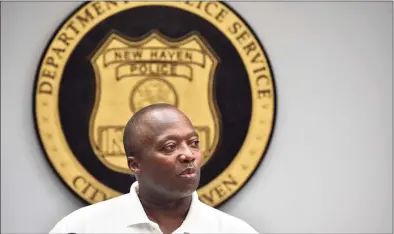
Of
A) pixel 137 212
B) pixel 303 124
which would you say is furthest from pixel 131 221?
pixel 303 124

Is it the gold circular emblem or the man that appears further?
the gold circular emblem

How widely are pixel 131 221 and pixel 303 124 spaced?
3.62 feet

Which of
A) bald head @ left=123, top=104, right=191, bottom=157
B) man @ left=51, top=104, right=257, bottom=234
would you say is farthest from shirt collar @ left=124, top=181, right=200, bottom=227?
bald head @ left=123, top=104, right=191, bottom=157

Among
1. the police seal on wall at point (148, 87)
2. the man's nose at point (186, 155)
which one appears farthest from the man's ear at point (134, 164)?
the police seal on wall at point (148, 87)

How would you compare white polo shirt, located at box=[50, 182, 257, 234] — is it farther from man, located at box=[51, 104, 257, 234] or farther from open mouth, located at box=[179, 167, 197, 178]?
open mouth, located at box=[179, 167, 197, 178]

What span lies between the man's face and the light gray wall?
93 centimetres

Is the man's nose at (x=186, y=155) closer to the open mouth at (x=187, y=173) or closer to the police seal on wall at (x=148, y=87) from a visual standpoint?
the open mouth at (x=187, y=173)

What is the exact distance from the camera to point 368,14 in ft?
7.79

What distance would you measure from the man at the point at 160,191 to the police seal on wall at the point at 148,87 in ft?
2.71

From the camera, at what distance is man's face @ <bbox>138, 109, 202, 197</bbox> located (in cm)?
137

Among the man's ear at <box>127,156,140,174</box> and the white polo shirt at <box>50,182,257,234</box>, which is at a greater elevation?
the man's ear at <box>127,156,140,174</box>

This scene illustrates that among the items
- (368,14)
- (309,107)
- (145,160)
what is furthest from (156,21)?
(145,160)

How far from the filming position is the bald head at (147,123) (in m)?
1.41

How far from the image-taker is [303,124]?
7.66ft
